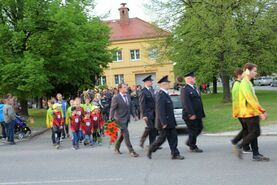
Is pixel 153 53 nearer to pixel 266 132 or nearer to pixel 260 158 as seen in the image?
pixel 266 132

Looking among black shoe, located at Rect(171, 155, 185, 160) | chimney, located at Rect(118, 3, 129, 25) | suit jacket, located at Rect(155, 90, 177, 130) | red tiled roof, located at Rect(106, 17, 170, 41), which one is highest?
chimney, located at Rect(118, 3, 129, 25)

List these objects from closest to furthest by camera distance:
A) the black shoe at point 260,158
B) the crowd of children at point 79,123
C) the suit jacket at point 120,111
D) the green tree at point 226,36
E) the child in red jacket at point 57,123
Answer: the black shoe at point 260,158
the suit jacket at point 120,111
the crowd of children at point 79,123
the child in red jacket at point 57,123
the green tree at point 226,36

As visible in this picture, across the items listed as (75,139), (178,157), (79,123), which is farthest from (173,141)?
(79,123)

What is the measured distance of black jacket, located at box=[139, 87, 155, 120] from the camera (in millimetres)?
12141

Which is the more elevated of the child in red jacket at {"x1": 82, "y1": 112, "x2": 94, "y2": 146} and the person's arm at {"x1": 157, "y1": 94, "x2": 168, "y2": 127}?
the person's arm at {"x1": 157, "y1": 94, "x2": 168, "y2": 127}

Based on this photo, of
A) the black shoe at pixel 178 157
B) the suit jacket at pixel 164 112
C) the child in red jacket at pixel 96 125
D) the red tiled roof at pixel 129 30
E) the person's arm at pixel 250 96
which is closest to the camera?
the person's arm at pixel 250 96

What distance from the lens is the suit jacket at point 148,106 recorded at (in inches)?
476

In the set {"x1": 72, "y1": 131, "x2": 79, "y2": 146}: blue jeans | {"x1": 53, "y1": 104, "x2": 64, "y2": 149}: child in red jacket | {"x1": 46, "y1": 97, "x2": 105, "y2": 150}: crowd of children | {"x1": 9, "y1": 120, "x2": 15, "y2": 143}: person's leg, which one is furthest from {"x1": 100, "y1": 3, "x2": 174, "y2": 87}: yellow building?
{"x1": 72, "y1": 131, "x2": 79, "y2": 146}: blue jeans

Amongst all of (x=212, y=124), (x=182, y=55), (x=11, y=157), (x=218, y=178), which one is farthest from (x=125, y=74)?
(x=218, y=178)

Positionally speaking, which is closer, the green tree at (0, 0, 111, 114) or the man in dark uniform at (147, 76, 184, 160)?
the man in dark uniform at (147, 76, 184, 160)

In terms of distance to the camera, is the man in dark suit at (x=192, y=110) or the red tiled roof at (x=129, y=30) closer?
the man in dark suit at (x=192, y=110)

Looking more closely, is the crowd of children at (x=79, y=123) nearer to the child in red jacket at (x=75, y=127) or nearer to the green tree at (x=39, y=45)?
the child in red jacket at (x=75, y=127)

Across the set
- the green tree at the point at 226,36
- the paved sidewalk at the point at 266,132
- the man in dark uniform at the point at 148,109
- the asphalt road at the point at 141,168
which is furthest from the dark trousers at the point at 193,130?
the green tree at the point at 226,36

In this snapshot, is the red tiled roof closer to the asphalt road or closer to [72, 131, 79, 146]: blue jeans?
[72, 131, 79, 146]: blue jeans
